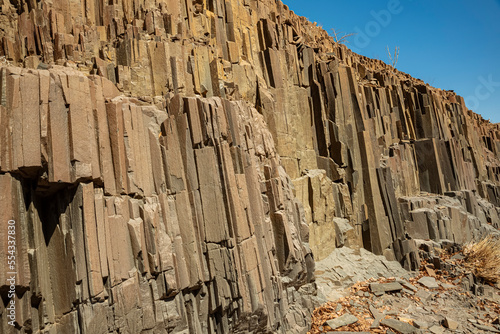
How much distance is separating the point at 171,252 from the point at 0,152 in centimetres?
328

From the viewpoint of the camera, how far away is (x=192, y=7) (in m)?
11.7

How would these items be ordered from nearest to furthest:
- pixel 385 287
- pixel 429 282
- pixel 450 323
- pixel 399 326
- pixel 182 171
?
pixel 182 171 → pixel 399 326 → pixel 450 323 → pixel 385 287 → pixel 429 282

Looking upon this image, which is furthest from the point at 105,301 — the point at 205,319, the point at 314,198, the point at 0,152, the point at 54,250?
the point at 314,198

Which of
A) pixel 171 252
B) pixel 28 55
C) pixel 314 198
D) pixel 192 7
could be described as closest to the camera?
pixel 171 252

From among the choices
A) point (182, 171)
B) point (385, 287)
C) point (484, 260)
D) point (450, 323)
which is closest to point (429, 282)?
point (385, 287)

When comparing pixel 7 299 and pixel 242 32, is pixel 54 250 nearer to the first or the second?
pixel 7 299

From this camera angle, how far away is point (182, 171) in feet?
24.9

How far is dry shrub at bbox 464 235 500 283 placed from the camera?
13820mm

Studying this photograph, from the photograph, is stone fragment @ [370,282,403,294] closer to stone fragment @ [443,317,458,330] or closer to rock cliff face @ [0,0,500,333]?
stone fragment @ [443,317,458,330]

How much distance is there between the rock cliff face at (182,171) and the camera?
5.72 metres

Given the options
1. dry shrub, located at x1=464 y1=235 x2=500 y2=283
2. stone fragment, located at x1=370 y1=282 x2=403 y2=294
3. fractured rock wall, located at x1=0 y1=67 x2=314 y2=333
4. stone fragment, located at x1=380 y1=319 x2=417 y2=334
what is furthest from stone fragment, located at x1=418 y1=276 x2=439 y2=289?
fractured rock wall, located at x1=0 y1=67 x2=314 y2=333

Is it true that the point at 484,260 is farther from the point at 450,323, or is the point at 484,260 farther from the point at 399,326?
the point at 399,326

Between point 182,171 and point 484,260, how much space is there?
42.7 ft

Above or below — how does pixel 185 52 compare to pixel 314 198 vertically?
above
